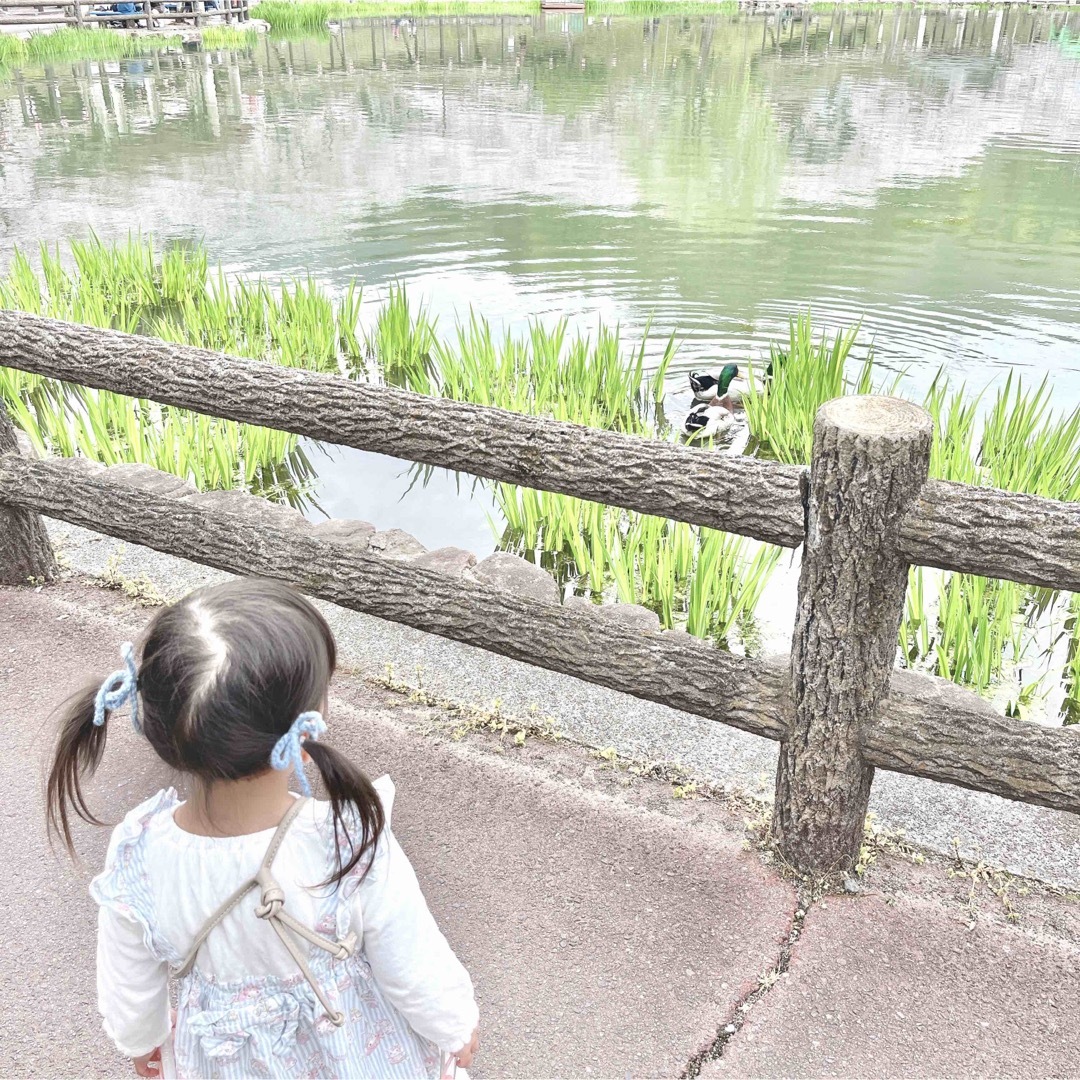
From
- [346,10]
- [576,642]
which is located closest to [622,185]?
[576,642]

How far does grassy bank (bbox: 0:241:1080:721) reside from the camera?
A: 327 centimetres

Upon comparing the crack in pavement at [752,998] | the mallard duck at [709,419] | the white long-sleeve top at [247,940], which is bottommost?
the mallard duck at [709,419]

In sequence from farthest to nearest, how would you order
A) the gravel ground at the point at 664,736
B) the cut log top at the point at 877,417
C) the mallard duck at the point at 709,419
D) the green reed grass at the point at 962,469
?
1. the mallard duck at the point at 709,419
2. the green reed grass at the point at 962,469
3. the gravel ground at the point at 664,736
4. the cut log top at the point at 877,417

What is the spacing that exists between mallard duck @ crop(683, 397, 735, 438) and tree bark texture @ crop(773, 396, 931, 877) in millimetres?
2914

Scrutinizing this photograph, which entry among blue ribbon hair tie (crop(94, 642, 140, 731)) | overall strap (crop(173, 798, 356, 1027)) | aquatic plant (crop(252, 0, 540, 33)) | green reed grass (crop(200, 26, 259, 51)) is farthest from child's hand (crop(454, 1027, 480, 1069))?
aquatic plant (crop(252, 0, 540, 33))

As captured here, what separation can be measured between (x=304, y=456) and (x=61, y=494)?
198cm

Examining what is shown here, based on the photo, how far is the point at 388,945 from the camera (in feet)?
4.33

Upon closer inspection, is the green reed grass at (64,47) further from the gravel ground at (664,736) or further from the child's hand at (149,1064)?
the child's hand at (149,1064)

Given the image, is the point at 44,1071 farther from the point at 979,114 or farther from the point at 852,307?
the point at 979,114

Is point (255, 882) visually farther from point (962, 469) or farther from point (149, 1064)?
point (962, 469)

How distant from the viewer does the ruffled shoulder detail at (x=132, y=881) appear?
1.29 metres

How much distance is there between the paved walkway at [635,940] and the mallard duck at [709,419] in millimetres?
2673

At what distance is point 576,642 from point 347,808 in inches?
39.1

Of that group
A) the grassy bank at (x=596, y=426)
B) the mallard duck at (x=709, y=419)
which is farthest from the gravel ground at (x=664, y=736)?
the mallard duck at (x=709, y=419)
